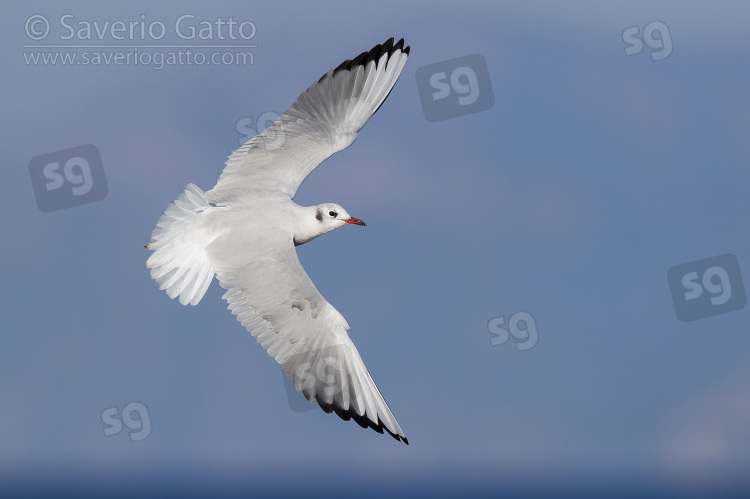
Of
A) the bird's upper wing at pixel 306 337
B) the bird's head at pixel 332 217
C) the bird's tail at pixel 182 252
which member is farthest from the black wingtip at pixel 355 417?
the bird's head at pixel 332 217

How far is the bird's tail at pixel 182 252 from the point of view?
6070 mm

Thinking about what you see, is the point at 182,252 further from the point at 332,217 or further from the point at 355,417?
the point at 355,417

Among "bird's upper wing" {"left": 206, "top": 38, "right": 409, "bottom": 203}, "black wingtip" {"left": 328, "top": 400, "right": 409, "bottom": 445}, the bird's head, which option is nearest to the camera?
"black wingtip" {"left": 328, "top": 400, "right": 409, "bottom": 445}

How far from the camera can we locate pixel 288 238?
5.96 metres

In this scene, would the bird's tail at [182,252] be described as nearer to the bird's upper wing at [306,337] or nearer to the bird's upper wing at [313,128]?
the bird's upper wing at [313,128]

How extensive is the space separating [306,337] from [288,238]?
0.64 meters

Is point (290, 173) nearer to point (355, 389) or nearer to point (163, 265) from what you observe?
point (163, 265)

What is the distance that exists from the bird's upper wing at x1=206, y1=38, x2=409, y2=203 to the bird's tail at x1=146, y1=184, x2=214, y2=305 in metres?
0.19

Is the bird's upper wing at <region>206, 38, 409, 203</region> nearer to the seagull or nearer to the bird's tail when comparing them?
the seagull

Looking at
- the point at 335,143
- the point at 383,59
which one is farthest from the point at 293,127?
the point at 383,59

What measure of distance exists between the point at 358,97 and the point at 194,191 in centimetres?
128

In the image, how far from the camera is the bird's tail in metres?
6.07

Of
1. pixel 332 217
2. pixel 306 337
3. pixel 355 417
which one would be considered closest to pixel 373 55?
pixel 332 217

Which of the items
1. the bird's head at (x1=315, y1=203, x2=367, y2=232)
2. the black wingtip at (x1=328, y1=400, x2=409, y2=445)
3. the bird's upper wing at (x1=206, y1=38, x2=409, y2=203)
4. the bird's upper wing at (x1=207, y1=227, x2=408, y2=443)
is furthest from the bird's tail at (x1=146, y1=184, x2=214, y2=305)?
the black wingtip at (x1=328, y1=400, x2=409, y2=445)
